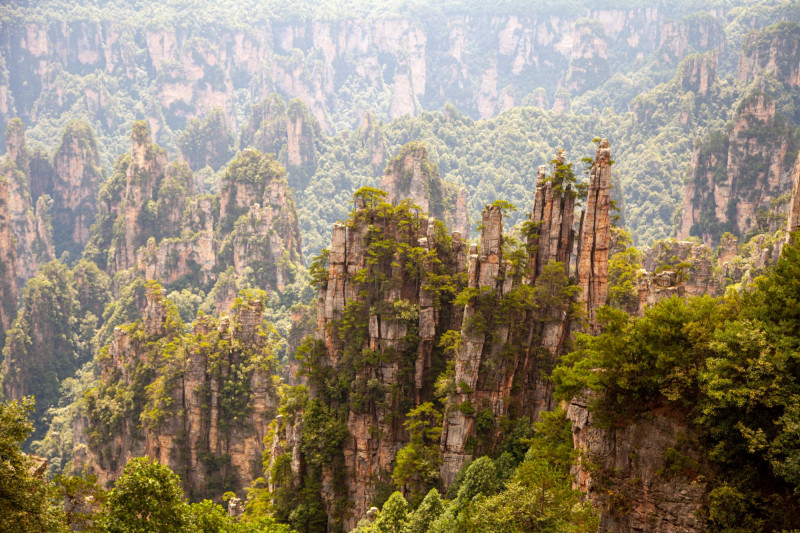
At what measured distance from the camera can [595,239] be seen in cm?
4106

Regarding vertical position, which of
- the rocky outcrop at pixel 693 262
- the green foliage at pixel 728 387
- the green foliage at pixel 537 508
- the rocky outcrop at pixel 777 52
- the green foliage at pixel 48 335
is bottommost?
the green foliage at pixel 48 335

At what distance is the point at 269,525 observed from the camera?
3850 cm

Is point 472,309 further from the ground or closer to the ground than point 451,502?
further from the ground

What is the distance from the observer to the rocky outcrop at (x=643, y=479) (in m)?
23.8

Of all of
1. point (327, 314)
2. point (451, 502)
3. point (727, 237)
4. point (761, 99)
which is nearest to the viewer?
point (451, 502)

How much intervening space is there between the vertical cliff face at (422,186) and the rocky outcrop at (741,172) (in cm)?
3029

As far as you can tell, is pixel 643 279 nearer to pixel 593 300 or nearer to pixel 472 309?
pixel 593 300

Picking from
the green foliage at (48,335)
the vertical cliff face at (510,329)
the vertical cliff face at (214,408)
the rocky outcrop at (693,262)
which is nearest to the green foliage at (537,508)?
the vertical cliff face at (510,329)

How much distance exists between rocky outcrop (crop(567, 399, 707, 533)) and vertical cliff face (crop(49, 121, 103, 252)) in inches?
5807

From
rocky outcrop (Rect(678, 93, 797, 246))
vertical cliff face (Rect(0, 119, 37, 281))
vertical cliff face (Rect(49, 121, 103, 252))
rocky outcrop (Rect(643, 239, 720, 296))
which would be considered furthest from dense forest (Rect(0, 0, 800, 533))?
vertical cliff face (Rect(49, 121, 103, 252))

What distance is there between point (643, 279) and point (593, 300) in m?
4.32

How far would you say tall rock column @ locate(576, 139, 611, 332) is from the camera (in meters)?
40.6

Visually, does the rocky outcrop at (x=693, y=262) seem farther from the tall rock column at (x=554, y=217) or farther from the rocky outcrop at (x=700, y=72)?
the rocky outcrop at (x=700, y=72)

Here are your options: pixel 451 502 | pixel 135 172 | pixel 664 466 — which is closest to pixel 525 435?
pixel 451 502
